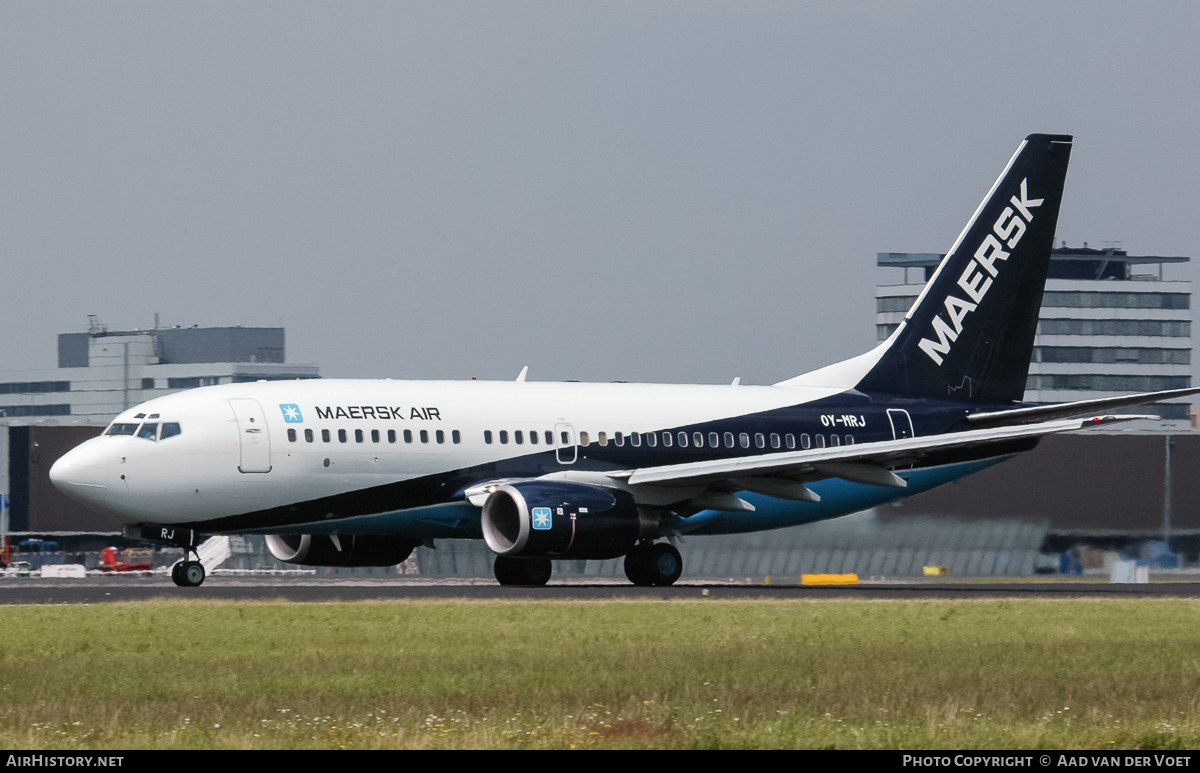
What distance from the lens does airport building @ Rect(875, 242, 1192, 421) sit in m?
173

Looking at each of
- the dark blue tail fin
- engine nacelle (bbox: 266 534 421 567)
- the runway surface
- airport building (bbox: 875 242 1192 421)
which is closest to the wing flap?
the runway surface

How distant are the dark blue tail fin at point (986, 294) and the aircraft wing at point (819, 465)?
480cm

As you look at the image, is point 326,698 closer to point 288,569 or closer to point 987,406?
point 987,406

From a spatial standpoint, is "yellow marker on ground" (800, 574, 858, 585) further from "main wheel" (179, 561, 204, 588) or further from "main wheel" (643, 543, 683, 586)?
"main wheel" (179, 561, 204, 588)

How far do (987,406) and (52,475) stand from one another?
20625mm

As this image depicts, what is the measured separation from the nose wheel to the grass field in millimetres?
7539

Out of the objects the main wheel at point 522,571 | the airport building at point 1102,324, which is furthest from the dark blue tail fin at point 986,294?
the airport building at point 1102,324

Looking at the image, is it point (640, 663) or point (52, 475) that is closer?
point (640, 663)

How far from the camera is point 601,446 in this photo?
37.5 m

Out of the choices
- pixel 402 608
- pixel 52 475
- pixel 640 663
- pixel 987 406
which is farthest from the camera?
pixel 987 406

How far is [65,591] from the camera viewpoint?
34406 mm

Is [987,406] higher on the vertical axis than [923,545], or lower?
higher

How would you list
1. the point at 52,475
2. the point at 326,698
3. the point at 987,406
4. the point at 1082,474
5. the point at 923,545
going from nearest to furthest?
the point at 326,698 → the point at 52,475 → the point at 987,406 → the point at 923,545 → the point at 1082,474
